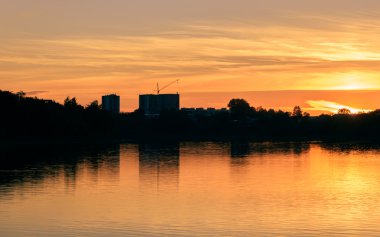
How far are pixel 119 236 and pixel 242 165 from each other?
44.1m

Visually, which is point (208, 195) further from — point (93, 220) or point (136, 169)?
point (136, 169)

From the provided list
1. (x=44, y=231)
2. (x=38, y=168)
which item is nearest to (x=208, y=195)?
(x=44, y=231)

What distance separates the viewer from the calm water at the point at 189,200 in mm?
37562

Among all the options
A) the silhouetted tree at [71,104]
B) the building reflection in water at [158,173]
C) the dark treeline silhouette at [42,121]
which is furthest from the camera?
the silhouetted tree at [71,104]

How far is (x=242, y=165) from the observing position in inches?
3086

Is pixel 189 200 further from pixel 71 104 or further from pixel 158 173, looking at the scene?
pixel 71 104

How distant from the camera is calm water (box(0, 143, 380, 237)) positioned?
123 ft

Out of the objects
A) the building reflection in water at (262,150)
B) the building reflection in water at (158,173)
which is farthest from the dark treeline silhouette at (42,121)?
the building reflection in water at (158,173)

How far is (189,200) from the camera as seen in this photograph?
156ft

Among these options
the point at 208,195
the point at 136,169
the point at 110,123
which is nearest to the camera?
the point at 208,195

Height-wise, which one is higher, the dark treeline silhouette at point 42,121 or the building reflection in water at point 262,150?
the dark treeline silhouette at point 42,121

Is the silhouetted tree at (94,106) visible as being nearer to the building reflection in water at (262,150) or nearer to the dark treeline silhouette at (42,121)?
the dark treeline silhouette at (42,121)

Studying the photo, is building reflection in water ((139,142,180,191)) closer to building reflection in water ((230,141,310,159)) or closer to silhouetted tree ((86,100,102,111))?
building reflection in water ((230,141,310,159))

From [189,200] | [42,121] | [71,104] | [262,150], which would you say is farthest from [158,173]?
[71,104]
